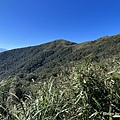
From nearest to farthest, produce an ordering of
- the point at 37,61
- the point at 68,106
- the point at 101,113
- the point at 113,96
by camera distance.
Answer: the point at 101,113 < the point at 113,96 < the point at 68,106 < the point at 37,61

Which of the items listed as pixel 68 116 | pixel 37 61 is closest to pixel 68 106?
pixel 68 116

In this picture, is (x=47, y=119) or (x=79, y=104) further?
(x=79, y=104)

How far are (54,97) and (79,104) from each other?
0.92ft

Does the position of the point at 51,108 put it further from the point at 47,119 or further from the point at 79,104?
the point at 79,104

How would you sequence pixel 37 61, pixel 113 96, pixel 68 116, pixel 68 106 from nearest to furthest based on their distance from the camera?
1. pixel 113 96
2. pixel 68 116
3. pixel 68 106
4. pixel 37 61

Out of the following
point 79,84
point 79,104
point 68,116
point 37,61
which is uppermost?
point 37,61

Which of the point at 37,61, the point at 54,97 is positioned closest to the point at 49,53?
the point at 37,61

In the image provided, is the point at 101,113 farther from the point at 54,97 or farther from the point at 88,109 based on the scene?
the point at 54,97

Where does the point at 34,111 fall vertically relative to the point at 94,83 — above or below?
below

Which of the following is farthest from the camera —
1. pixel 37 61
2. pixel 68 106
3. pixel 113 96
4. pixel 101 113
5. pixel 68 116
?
pixel 37 61

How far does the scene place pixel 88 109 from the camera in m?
1.60

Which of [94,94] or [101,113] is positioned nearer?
[101,113]

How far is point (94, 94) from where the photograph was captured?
166 centimetres

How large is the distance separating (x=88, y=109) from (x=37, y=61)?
297 feet
